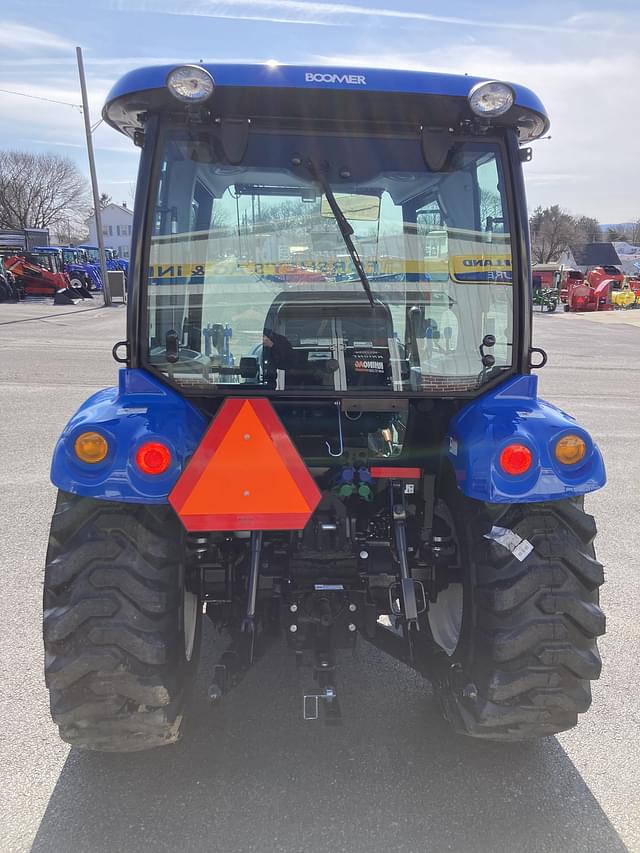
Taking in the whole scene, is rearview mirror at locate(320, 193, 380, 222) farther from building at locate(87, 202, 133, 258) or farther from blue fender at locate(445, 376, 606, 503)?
building at locate(87, 202, 133, 258)

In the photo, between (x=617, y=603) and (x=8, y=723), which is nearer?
(x=8, y=723)

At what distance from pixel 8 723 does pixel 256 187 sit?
2.31 m

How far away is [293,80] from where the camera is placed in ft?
6.95

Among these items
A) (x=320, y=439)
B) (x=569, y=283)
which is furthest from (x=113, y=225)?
(x=320, y=439)

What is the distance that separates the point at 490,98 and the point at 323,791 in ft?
7.92

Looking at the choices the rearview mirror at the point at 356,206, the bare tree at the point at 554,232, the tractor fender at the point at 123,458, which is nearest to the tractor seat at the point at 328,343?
the rearview mirror at the point at 356,206

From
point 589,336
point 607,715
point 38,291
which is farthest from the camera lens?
point 38,291

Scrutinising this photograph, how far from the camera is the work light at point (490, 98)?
2.10m

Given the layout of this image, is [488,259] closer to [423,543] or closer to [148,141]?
[423,543]

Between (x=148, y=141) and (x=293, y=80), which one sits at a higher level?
(x=293, y=80)

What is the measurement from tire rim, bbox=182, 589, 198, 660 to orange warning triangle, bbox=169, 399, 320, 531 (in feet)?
1.55

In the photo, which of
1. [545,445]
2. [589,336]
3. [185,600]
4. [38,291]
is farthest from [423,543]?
[38,291]

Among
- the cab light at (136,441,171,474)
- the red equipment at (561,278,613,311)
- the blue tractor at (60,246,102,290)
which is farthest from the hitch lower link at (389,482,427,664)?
the blue tractor at (60,246,102,290)

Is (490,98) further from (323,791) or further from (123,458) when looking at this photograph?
(323,791)
